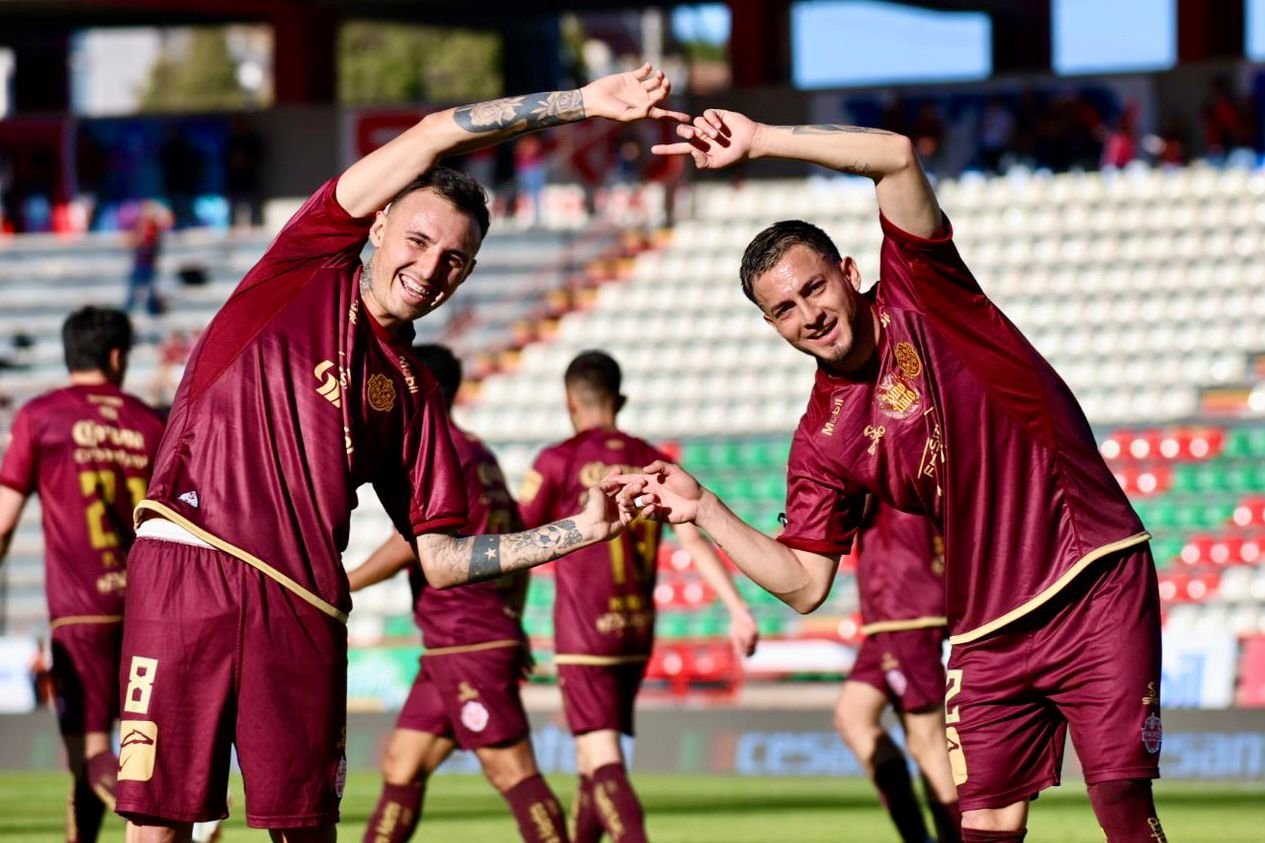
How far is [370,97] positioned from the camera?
66000 millimetres

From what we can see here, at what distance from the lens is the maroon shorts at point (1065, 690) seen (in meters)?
5.86

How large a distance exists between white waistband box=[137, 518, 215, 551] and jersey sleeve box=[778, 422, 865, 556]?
5.94 feet

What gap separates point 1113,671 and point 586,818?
4.18 metres

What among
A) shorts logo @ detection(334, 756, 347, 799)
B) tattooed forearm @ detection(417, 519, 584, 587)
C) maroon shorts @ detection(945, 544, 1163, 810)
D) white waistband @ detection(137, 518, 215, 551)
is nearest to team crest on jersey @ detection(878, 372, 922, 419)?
maroon shorts @ detection(945, 544, 1163, 810)

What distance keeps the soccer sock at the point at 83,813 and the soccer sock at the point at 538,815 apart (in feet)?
6.27

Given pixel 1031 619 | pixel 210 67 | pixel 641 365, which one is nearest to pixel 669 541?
pixel 641 365

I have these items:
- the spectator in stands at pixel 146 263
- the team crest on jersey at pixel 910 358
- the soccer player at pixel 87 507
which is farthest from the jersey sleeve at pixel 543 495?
the spectator in stands at pixel 146 263

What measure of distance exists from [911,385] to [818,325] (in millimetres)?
348

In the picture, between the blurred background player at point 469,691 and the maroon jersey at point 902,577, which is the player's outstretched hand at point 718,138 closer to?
the blurred background player at point 469,691

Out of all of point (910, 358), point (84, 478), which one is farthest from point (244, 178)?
point (910, 358)

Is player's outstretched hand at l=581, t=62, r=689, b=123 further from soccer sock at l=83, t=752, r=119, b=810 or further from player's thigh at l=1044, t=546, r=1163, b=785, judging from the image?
soccer sock at l=83, t=752, r=119, b=810

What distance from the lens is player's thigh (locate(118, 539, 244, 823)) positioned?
213 inches

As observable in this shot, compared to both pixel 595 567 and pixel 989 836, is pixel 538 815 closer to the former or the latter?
pixel 595 567

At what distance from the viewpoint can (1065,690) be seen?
597 cm
